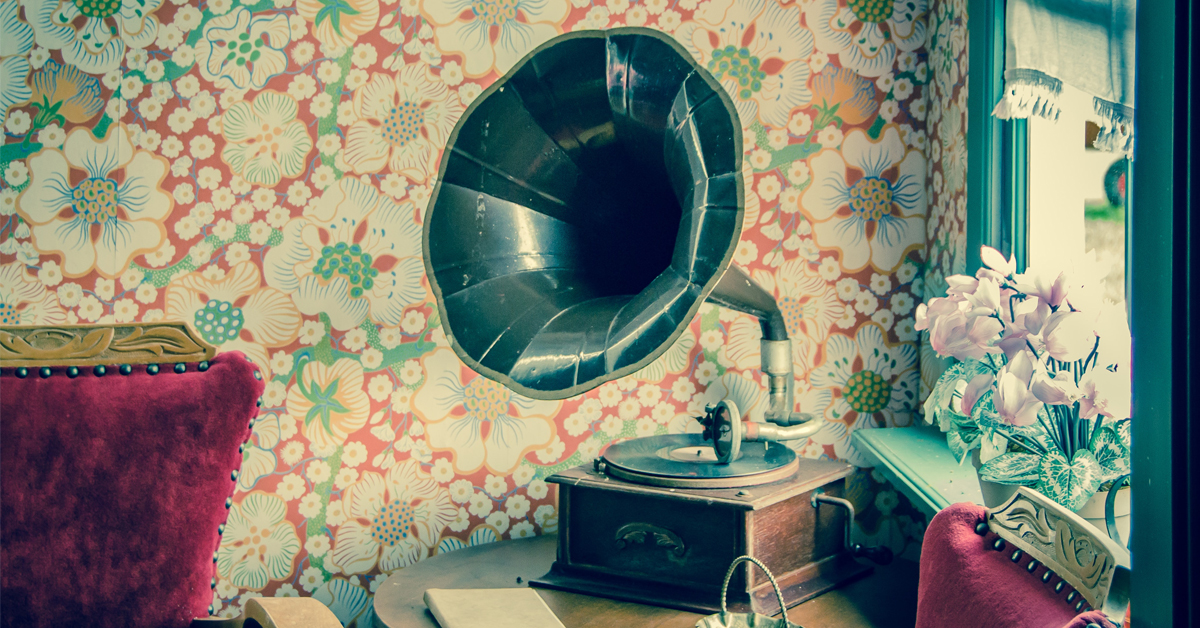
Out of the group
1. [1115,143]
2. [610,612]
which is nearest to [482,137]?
[610,612]

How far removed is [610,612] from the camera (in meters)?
1.00

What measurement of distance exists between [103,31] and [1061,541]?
1842 mm

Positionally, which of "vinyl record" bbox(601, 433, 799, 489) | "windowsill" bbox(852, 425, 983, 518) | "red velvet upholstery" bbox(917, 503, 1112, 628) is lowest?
"windowsill" bbox(852, 425, 983, 518)

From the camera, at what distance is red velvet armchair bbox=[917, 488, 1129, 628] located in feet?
1.64

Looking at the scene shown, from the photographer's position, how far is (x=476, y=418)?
1.49 m

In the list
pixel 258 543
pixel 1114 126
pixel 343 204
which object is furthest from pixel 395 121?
pixel 1114 126

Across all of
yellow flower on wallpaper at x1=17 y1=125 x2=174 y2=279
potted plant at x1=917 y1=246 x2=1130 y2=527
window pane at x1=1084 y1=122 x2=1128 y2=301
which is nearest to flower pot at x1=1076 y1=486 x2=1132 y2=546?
potted plant at x1=917 y1=246 x2=1130 y2=527

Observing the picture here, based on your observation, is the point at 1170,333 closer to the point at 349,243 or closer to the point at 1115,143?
the point at 1115,143

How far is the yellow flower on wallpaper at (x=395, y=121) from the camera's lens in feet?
4.82

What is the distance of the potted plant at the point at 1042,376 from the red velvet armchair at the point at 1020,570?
4.2 inches

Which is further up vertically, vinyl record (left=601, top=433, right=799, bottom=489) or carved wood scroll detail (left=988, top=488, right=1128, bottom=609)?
carved wood scroll detail (left=988, top=488, right=1128, bottom=609)

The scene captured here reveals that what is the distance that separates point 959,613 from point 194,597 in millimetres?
957

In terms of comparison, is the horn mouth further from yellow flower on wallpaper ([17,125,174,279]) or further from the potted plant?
yellow flower on wallpaper ([17,125,174,279])

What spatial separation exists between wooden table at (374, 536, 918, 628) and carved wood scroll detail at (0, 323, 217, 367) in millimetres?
477
